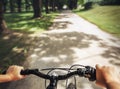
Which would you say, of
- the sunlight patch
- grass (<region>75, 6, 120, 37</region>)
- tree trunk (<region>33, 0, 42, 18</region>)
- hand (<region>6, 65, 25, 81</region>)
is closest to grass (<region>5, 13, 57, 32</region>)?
tree trunk (<region>33, 0, 42, 18</region>)

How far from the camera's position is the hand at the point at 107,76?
6.33ft

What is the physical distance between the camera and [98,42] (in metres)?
13.2

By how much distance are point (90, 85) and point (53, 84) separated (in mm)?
4902

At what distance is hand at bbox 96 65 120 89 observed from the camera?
1.93m

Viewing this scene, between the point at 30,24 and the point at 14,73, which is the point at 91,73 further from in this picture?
the point at 30,24

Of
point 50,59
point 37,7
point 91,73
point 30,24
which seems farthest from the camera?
point 37,7

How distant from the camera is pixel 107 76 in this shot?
6.53ft

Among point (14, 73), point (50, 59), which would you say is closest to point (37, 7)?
point (50, 59)

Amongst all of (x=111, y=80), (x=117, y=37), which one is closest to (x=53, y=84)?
(x=111, y=80)

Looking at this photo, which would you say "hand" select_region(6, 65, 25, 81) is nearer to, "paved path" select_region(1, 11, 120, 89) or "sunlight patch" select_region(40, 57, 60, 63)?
"paved path" select_region(1, 11, 120, 89)

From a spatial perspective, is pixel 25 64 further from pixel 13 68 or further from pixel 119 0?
pixel 119 0

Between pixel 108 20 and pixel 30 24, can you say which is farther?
pixel 108 20

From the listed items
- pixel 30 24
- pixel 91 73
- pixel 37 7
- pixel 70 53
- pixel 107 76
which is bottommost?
pixel 30 24

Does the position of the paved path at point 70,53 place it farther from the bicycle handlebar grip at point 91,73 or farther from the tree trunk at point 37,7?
the tree trunk at point 37,7
